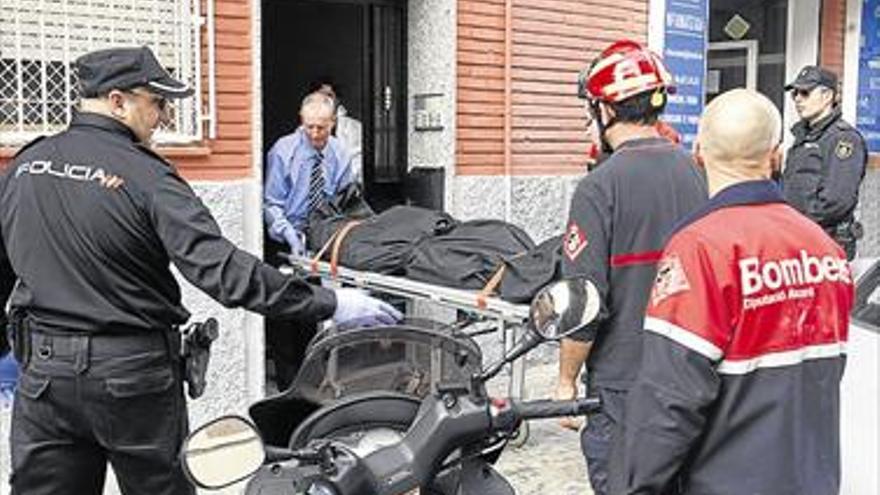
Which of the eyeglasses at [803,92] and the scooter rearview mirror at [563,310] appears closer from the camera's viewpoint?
the scooter rearview mirror at [563,310]

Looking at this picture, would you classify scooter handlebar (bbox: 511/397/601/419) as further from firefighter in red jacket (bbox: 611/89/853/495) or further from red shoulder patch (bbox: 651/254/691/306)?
red shoulder patch (bbox: 651/254/691/306)

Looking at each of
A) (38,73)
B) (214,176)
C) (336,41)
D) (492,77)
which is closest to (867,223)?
(492,77)

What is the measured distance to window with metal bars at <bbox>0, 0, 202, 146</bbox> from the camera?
16.2 feet

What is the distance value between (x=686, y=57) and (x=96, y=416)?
20.5 feet

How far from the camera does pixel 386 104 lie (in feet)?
23.4

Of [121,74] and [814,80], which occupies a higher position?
[814,80]

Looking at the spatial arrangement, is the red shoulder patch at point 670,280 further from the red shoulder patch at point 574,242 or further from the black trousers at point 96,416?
the black trousers at point 96,416

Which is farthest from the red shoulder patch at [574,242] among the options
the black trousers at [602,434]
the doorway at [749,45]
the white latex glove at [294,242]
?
the doorway at [749,45]

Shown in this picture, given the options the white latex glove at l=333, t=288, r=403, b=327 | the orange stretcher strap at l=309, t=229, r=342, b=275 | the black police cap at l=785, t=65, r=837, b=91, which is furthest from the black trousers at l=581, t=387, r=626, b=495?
the black police cap at l=785, t=65, r=837, b=91

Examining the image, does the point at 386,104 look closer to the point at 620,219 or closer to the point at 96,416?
the point at 620,219

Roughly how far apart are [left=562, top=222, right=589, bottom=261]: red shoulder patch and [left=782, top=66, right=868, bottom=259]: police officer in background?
12.0ft

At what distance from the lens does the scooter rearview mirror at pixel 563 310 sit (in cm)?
219

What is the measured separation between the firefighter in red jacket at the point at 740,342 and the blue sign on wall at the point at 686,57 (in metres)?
5.86

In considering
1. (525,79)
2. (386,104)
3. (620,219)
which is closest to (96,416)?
(620,219)
